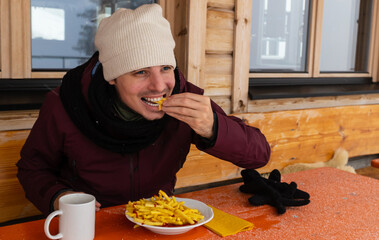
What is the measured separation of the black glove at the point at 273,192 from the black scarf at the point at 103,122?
0.41 m

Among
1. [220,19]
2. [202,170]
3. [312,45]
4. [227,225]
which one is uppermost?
[220,19]

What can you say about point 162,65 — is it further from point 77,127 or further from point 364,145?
point 364,145

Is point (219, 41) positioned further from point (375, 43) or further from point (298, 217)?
point (375, 43)

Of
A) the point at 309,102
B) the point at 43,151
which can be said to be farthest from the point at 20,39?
the point at 309,102

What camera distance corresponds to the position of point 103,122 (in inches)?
58.5

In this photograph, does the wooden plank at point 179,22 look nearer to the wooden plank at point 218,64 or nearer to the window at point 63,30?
the wooden plank at point 218,64

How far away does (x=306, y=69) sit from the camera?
356 cm

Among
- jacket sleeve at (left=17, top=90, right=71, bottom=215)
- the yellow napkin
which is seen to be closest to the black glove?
the yellow napkin

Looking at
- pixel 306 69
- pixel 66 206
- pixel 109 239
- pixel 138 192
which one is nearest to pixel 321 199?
pixel 138 192

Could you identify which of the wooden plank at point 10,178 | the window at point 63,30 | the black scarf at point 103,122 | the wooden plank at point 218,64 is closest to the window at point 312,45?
the wooden plank at point 218,64

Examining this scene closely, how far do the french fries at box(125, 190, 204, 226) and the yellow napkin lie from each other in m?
0.05

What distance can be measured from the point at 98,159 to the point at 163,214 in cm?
51

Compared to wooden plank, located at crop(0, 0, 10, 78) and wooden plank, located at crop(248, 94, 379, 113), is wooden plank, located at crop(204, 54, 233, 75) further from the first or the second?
wooden plank, located at crop(0, 0, 10, 78)

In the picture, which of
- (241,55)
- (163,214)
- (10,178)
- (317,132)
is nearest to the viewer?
(163,214)
